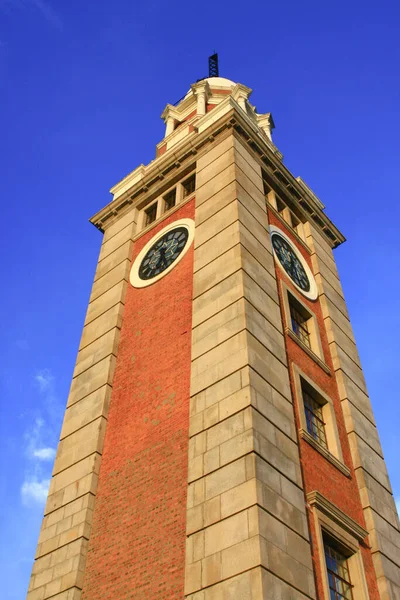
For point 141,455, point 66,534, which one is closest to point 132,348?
point 141,455

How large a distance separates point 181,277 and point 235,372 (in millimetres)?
6273

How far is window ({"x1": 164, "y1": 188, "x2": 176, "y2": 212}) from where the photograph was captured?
28859 millimetres

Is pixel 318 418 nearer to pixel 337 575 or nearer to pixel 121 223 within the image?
pixel 337 575

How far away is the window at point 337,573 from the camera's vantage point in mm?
16172

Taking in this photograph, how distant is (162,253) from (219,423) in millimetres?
9930

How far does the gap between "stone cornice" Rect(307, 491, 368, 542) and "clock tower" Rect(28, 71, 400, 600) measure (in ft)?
0.14

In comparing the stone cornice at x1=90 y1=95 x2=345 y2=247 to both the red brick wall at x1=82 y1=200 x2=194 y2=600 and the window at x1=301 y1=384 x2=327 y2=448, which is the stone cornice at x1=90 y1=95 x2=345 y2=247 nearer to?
the red brick wall at x1=82 y1=200 x2=194 y2=600

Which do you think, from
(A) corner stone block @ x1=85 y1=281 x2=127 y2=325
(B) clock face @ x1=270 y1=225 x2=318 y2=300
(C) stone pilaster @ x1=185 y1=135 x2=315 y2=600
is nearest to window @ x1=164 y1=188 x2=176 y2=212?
(A) corner stone block @ x1=85 y1=281 x2=127 y2=325

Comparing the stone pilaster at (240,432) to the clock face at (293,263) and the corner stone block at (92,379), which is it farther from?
the corner stone block at (92,379)

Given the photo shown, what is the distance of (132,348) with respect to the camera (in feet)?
74.3

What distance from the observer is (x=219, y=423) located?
16.9 m

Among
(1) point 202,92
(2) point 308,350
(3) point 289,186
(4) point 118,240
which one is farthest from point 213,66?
(2) point 308,350

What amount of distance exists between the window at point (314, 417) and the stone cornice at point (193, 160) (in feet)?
36.6

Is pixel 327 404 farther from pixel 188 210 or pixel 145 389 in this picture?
pixel 188 210
